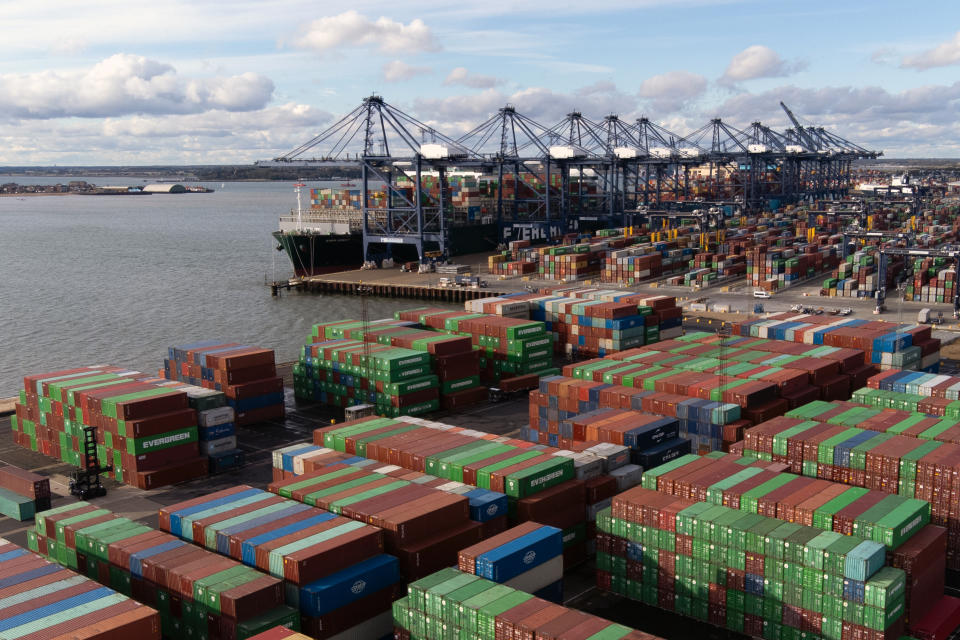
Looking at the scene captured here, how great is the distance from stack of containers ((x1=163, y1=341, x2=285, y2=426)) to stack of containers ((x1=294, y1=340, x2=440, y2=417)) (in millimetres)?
2781

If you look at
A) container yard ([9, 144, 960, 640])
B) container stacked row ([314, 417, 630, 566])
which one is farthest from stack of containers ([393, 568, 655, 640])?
container stacked row ([314, 417, 630, 566])

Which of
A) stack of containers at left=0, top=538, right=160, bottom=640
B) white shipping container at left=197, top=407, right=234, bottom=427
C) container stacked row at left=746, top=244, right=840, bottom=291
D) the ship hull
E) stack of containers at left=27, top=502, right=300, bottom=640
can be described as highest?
the ship hull

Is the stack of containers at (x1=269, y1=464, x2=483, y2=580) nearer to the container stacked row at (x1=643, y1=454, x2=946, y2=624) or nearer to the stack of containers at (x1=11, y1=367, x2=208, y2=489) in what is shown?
the container stacked row at (x1=643, y1=454, x2=946, y2=624)

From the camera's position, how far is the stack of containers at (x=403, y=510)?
78.8 feet

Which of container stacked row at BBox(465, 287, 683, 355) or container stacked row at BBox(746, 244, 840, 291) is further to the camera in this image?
container stacked row at BBox(746, 244, 840, 291)

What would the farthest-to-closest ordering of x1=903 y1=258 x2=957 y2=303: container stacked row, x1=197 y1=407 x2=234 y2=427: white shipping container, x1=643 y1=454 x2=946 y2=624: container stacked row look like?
x1=903 y1=258 x2=957 y2=303: container stacked row → x1=197 y1=407 x2=234 y2=427: white shipping container → x1=643 y1=454 x2=946 y2=624: container stacked row

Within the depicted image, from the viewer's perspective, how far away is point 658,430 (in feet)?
107

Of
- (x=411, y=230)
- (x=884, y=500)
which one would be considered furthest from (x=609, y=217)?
(x=884, y=500)

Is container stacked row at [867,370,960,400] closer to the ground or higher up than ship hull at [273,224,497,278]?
closer to the ground

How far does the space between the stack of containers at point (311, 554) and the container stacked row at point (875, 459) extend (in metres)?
14.9

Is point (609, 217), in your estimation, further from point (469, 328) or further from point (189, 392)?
point (189, 392)

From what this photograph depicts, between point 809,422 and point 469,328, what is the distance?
23.5 meters

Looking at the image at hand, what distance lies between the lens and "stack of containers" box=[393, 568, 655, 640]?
18.9 meters

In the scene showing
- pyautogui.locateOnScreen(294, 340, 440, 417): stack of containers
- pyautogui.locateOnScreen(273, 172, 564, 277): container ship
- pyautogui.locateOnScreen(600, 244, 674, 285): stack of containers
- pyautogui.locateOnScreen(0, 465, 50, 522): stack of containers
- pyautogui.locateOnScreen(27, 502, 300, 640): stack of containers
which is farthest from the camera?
pyautogui.locateOnScreen(273, 172, 564, 277): container ship
